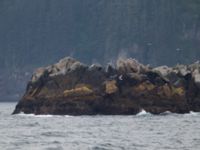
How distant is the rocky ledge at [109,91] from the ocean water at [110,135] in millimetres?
9061

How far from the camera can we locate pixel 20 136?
1996 inches

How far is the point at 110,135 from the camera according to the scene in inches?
2044

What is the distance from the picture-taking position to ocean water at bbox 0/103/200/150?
1737 inches

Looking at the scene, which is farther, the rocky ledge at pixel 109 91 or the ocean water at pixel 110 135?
the rocky ledge at pixel 109 91

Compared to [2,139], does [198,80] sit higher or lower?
higher

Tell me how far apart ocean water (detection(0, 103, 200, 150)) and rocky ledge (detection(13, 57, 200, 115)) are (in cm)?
906

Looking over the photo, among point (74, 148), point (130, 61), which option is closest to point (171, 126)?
point (74, 148)

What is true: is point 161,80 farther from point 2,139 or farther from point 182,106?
point 2,139

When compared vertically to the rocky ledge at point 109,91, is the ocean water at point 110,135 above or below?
below

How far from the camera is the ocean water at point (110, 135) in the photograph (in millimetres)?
44125

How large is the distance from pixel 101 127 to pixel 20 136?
11149 millimetres

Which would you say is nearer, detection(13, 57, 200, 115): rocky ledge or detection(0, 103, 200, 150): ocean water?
detection(0, 103, 200, 150): ocean water

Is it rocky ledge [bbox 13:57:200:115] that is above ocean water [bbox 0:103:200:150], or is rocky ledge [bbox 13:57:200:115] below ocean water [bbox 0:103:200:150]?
above

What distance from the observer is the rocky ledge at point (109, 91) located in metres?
79.8
